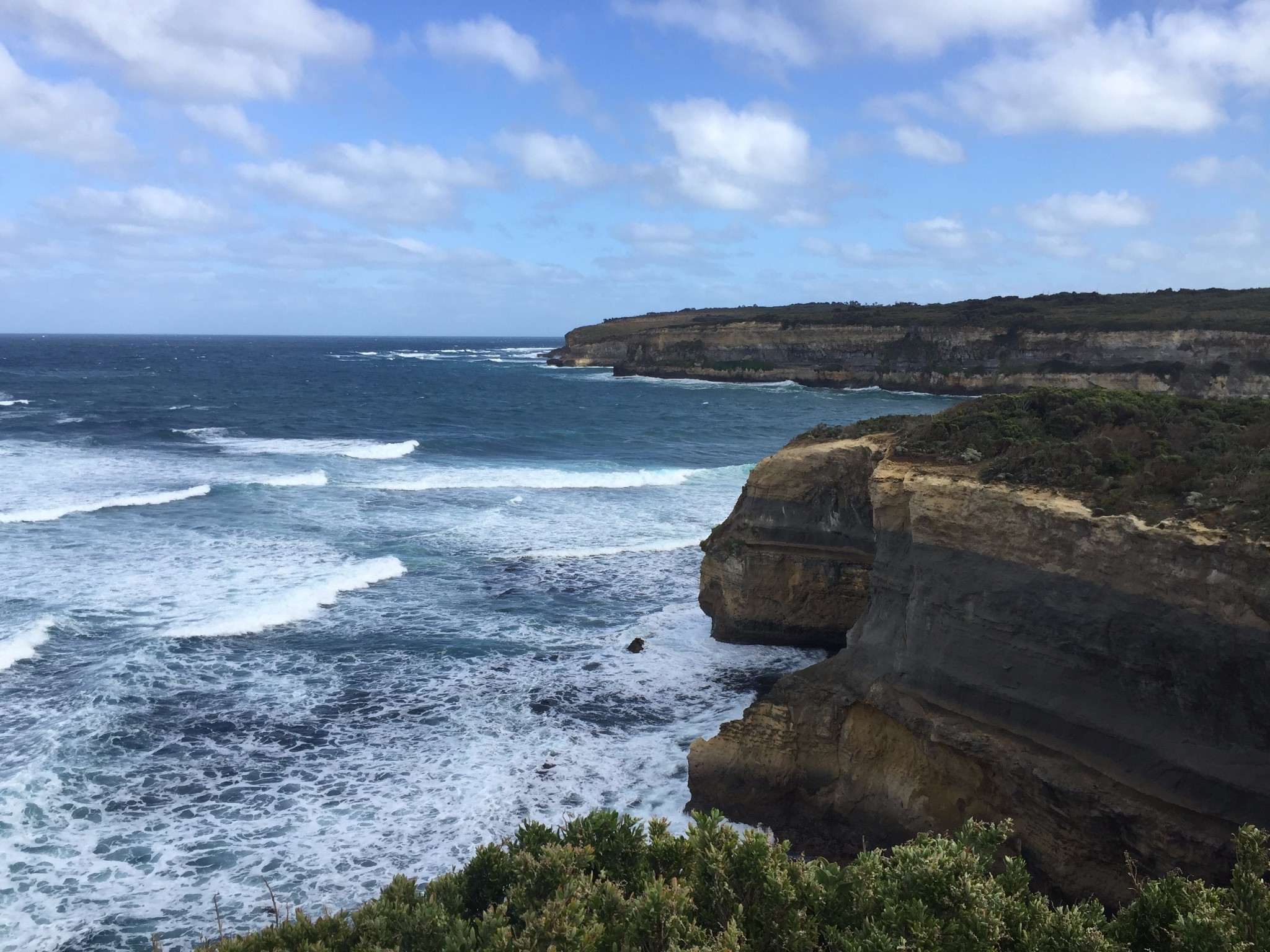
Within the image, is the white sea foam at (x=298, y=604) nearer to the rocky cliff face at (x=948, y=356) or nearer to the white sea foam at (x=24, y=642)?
the white sea foam at (x=24, y=642)

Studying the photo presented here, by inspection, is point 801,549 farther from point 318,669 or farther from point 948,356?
point 948,356

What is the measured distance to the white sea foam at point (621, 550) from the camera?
2734 centimetres

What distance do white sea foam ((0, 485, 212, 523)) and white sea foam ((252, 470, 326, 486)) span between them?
223 cm

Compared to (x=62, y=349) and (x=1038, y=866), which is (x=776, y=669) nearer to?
(x=1038, y=866)

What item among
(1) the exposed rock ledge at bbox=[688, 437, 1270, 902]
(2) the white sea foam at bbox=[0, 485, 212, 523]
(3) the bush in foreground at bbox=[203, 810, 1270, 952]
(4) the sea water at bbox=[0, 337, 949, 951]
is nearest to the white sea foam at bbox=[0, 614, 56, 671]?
(4) the sea water at bbox=[0, 337, 949, 951]

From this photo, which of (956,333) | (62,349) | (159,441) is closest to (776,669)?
(159,441)

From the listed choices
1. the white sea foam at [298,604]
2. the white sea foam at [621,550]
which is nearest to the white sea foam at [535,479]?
the white sea foam at [621,550]

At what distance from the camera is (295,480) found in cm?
3731

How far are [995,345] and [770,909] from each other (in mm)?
83313

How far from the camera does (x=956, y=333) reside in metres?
86.4

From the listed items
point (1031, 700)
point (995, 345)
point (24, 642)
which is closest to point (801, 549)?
point (1031, 700)

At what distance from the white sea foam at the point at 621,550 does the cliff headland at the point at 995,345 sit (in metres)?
31.8

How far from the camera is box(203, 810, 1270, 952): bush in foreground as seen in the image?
682cm

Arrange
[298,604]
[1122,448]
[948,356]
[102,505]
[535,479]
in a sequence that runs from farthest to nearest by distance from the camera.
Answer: [948,356], [535,479], [102,505], [298,604], [1122,448]
